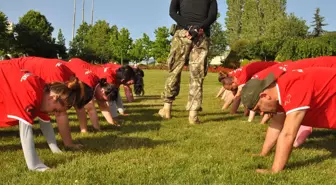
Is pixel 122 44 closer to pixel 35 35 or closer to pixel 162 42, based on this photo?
pixel 162 42

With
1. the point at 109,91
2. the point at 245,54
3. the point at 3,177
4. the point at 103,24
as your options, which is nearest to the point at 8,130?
the point at 109,91

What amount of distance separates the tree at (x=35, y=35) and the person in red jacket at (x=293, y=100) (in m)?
63.7

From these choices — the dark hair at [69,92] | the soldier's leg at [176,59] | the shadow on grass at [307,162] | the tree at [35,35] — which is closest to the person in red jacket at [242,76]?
the soldier's leg at [176,59]

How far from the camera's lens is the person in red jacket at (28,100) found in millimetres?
4203

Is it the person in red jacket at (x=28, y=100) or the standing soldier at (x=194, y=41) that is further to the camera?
the standing soldier at (x=194, y=41)

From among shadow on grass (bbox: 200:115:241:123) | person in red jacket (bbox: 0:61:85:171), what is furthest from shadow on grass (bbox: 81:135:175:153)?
shadow on grass (bbox: 200:115:241:123)

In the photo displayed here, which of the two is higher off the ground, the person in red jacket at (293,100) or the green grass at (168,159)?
the person in red jacket at (293,100)

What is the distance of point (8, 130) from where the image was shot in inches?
287

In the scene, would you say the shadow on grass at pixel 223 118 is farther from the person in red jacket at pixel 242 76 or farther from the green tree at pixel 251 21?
the green tree at pixel 251 21

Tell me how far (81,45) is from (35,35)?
16.3 metres

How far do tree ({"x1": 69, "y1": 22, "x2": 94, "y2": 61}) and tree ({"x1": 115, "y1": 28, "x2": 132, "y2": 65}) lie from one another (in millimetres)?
5648

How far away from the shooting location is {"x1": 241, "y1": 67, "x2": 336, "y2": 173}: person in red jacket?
4.21m

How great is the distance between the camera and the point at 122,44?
80375 mm

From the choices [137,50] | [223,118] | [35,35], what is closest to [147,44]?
[137,50]
